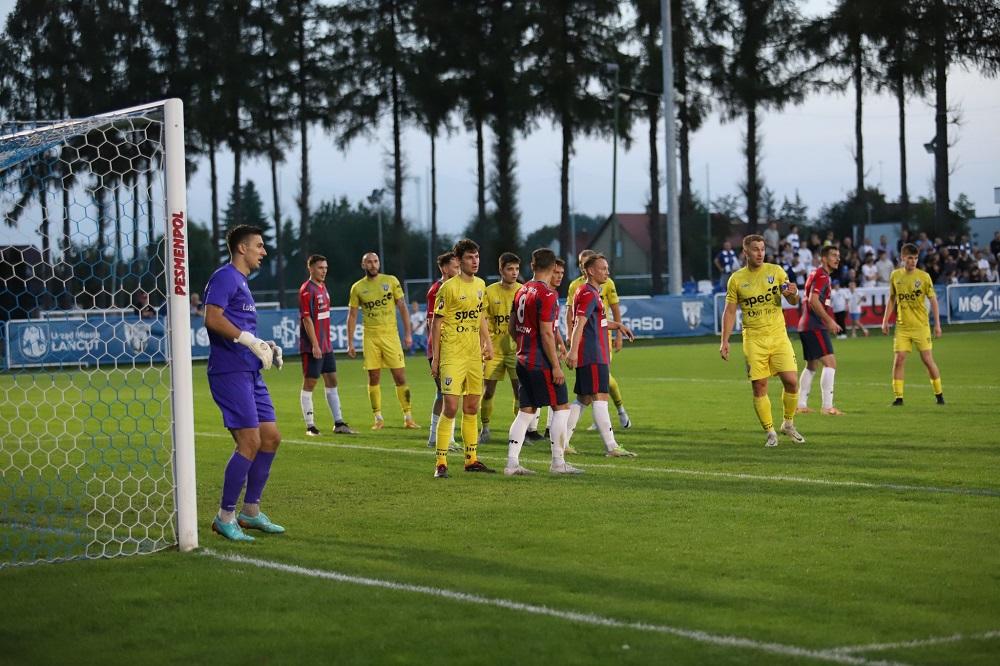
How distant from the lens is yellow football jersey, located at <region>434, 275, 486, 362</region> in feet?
40.5

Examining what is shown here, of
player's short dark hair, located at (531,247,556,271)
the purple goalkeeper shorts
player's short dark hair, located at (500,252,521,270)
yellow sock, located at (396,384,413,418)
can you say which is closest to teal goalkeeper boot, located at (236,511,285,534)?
the purple goalkeeper shorts

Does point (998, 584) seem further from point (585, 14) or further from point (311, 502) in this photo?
point (585, 14)

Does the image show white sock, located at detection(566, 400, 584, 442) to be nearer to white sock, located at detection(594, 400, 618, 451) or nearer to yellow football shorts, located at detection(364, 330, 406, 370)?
white sock, located at detection(594, 400, 618, 451)

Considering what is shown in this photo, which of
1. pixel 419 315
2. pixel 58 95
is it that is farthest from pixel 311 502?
pixel 58 95

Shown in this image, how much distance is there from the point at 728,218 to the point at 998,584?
91.6m

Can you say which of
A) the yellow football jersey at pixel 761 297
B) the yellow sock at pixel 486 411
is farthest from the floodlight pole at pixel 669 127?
the yellow football jersey at pixel 761 297

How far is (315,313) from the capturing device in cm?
1681

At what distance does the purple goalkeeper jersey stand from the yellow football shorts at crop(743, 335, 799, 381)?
672 cm

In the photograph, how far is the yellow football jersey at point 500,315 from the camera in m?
15.0

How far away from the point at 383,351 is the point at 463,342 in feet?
16.4

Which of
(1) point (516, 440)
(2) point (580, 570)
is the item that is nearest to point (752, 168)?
(1) point (516, 440)

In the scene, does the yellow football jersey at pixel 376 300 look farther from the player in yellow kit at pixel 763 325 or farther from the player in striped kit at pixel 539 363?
the player in striped kit at pixel 539 363

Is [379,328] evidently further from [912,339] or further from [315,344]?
[912,339]

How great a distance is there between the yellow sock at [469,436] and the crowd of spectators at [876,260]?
2850cm
